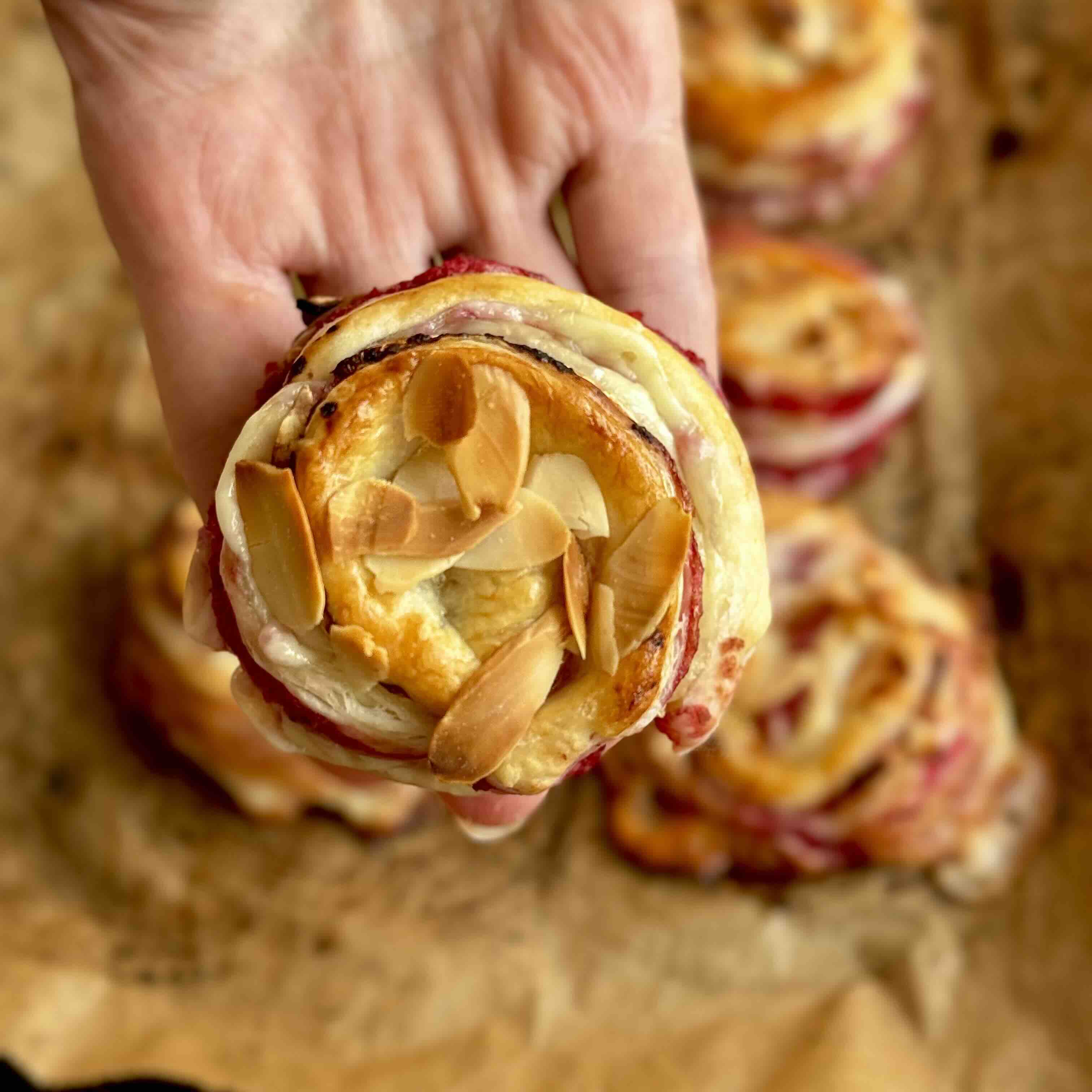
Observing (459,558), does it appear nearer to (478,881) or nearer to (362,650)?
(362,650)

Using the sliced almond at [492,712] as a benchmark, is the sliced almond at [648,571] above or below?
above

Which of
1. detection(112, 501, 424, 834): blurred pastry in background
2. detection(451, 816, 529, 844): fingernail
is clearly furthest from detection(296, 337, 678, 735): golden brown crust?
detection(112, 501, 424, 834): blurred pastry in background

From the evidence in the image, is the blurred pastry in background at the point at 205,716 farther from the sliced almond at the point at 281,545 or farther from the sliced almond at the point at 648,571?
the sliced almond at the point at 648,571

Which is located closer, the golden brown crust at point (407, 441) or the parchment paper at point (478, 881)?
the golden brown crust at point (407, 441)

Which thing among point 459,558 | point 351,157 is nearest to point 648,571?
point 459,558

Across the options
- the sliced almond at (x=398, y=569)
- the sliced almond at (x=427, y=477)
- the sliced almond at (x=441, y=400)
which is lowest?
the sliced almond at (x=398, y=569)

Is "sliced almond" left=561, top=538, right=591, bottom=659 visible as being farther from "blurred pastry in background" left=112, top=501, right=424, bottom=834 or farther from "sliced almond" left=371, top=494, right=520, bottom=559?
"blurred pastry in background" left=112, top=501, right=424, bottom=834

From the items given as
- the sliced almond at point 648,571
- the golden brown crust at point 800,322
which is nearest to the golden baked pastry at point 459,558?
the sliced almond at point 648,571
